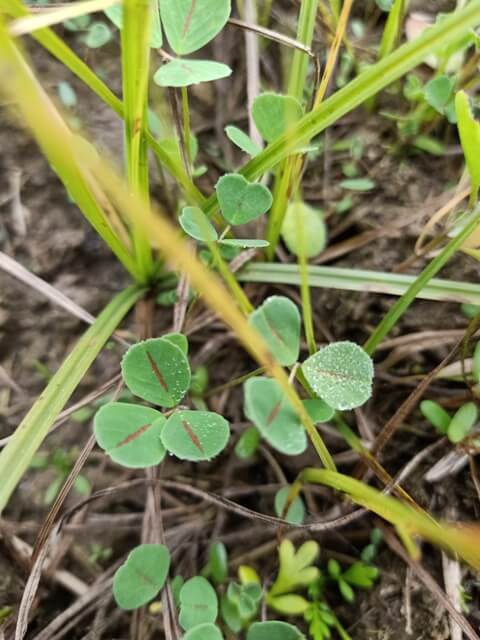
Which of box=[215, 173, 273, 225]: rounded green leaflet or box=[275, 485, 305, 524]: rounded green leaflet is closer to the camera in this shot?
box=[215, 173, 273, 225]: rounded green leaflet

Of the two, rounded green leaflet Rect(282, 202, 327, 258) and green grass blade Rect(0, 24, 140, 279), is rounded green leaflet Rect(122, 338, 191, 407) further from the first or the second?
rounded green leaflet Rect(282, 202, 327, 258)

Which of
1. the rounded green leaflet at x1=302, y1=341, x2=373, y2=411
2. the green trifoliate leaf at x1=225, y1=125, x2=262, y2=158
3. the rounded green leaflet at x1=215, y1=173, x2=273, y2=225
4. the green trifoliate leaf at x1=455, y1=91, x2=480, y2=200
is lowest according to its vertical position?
the rounded green leaflet at x1=302, y1=341, x2=373, y2=411

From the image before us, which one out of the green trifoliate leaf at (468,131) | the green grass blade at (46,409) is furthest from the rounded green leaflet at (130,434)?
the green trifoliate leaf at (468,131)

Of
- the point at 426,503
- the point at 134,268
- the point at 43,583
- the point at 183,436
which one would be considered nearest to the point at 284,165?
the point at 134,268

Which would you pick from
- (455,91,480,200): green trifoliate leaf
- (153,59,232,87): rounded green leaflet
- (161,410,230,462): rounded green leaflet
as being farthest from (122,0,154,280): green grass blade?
(455,91,480,200): green trifoliate leaf

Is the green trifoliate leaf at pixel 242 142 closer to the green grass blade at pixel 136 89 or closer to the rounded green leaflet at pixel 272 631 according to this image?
the green grass blade at pixel 136 89

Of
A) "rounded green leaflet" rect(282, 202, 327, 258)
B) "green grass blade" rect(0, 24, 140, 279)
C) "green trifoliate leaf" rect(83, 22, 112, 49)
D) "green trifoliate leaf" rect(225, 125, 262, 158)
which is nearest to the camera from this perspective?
"green grass blade" rect(0, 24, 140, 279)

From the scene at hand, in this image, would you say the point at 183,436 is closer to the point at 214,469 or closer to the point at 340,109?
the point at 214,469
